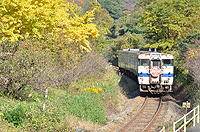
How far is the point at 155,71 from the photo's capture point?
1902 centimetres

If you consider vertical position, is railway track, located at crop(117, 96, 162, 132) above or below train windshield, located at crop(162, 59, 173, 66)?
below

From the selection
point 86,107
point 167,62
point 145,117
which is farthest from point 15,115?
point 167,62

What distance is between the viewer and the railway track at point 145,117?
13037mm

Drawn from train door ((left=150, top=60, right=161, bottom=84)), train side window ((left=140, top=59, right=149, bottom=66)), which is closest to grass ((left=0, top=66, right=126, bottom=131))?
train side window ((left=140, top=59, right=149, bottom=66))

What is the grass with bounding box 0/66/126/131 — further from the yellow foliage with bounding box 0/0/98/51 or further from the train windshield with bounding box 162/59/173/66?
the train windshield with bounding box 162/59/173/66

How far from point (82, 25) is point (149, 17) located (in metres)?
15.3

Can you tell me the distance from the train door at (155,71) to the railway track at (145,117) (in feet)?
5.45

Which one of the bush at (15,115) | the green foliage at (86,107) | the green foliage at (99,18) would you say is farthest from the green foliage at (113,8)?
the bush at (15,115)

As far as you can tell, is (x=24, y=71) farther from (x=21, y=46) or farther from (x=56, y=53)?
(x=56, y=53)

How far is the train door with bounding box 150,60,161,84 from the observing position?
19.0m

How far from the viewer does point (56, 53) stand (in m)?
15.9

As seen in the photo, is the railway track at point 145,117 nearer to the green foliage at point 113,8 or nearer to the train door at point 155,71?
the train door at point 155,71

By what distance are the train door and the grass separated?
322 centimetres

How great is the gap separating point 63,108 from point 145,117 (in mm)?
5867
